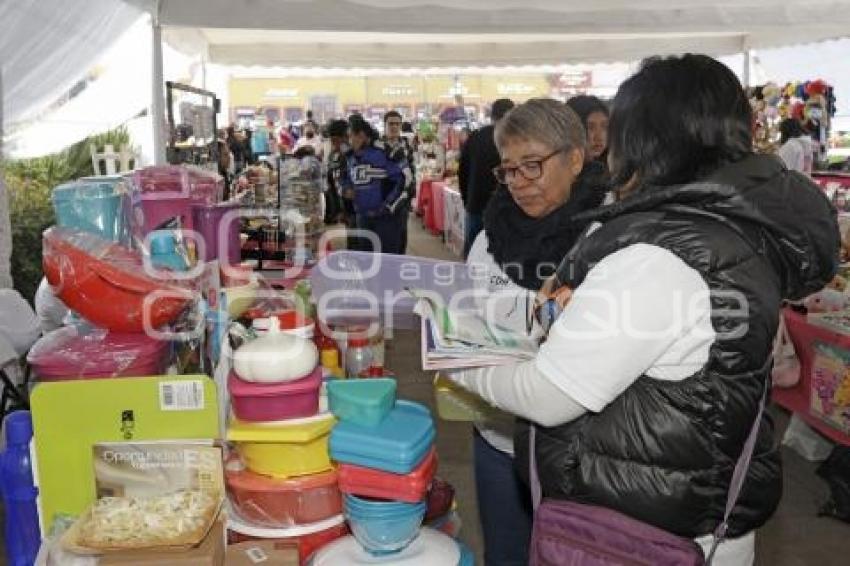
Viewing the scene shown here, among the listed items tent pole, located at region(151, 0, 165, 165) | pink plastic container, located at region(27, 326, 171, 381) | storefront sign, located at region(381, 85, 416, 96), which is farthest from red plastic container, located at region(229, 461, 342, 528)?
storefront sign, located at region(381, 85, 416, 96)

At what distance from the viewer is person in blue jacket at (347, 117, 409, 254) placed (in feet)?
21.1

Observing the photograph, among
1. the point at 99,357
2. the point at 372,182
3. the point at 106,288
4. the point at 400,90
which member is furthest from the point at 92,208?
the point at 400,90

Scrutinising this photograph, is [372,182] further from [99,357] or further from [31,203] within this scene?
[99,357]

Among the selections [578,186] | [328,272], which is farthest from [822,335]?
[328,272]

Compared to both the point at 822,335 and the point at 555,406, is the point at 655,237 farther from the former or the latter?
the point at 822,335

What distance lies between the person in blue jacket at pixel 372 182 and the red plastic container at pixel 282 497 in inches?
198

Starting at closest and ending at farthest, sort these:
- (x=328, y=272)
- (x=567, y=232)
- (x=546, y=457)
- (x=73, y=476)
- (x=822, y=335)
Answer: (x=546, y=457)
(x=73, y=476)
(x=567, y=232)
(x=328, y=272)
(x=822, y=335)

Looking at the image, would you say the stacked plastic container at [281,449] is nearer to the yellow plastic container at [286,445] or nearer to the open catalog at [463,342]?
the yellow plastic container at [286,445]

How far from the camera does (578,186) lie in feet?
5.59

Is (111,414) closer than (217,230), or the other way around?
(111,414)

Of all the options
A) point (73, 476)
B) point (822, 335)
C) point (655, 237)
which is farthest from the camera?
point (822, 335)

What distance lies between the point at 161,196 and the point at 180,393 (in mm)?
776

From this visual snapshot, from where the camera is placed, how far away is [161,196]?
1.92 m

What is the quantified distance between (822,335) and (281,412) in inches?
111
